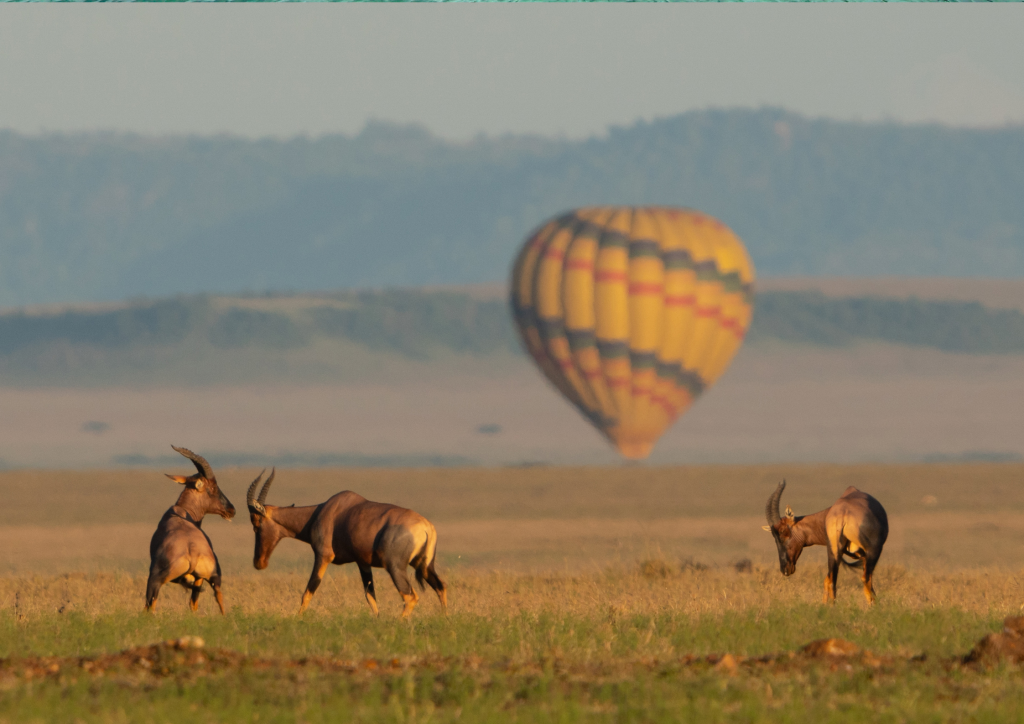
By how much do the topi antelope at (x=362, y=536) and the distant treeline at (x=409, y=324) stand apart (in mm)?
149804

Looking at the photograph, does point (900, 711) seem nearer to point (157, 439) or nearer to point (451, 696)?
point (451, 696)

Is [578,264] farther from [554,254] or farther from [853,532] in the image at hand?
[853,532]

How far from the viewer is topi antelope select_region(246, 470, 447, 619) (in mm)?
19125

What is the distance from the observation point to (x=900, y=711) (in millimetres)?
13367

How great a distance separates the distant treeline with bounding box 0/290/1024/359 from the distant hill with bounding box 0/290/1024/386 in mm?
106

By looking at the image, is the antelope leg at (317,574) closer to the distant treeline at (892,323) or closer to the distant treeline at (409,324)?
the distant treeline at (409,324)

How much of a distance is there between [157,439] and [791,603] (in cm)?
12254

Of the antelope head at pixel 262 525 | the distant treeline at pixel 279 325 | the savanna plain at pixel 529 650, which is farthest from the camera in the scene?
the distant treeline at pixel 279 325

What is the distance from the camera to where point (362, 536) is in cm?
1939

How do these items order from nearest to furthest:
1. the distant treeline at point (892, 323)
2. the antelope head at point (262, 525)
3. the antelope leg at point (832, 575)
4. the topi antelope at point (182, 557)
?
the topi antelope at point (182, 557) < the antelope head at point (262, 525) < the antelope leg at point (832, 575) < the distant treeline at point (892, 323)

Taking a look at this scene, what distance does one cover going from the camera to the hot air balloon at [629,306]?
200 ft

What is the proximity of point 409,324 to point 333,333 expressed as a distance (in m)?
8.51

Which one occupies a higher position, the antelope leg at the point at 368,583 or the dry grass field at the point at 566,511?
the dry grass field at the point at 566,511

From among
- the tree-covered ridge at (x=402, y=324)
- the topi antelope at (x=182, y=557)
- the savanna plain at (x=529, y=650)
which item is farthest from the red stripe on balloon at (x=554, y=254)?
the tree-covered ridge at (x=402, y=324)
